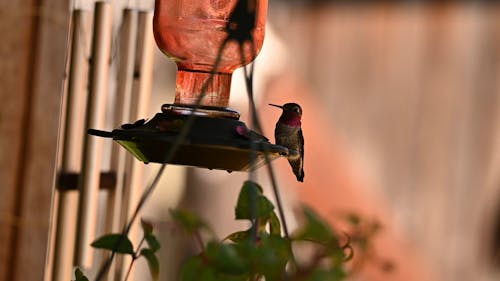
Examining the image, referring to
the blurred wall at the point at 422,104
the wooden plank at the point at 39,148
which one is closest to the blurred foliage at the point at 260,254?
the wooden plank at the point at 39,148

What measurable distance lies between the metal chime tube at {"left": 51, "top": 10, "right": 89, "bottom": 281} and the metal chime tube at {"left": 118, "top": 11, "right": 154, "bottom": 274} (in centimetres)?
15

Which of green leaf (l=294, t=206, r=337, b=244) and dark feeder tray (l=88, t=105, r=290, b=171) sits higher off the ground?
dark feeder tray (l=88, t=105, r=290, b=171)

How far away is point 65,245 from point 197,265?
1.12 metres

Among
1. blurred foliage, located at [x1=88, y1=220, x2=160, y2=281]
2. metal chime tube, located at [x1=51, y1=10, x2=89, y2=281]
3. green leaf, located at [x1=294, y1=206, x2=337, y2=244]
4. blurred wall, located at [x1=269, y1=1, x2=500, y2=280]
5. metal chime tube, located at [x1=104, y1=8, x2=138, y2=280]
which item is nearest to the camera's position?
green leaf, located at [x1=294, y1=206, x2=337, y2=244]

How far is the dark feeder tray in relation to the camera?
159cm

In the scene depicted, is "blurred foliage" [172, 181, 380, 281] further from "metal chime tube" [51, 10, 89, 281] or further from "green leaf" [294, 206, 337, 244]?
"metal chime tube" [51, 10, 89, 281]

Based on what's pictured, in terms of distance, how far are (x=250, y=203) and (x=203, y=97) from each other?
0.29m

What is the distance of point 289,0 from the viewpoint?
16.2 ft

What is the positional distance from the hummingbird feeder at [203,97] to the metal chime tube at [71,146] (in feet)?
1.80

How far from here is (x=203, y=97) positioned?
1.73 m

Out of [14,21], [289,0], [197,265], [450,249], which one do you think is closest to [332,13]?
[289,0]

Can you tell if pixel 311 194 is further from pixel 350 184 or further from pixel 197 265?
pixel 197 265

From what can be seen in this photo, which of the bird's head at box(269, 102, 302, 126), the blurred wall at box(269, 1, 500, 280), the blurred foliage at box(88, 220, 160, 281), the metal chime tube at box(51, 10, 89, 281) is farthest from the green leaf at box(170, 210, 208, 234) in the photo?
the blurred wall at box(269, 1, 500, 280)

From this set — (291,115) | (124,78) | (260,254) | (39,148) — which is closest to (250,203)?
(260,254)
